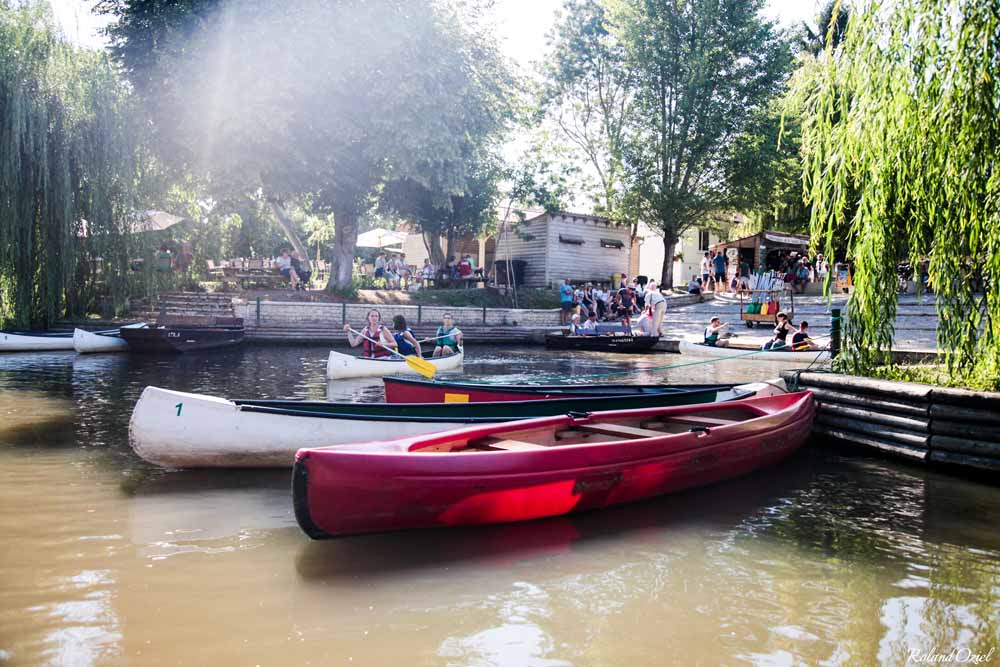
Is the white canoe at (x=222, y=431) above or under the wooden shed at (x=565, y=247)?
under

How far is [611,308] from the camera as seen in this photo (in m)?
28.3

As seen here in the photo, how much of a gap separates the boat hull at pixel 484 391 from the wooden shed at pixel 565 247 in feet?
74.2

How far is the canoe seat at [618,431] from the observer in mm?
6549

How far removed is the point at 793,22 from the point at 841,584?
112ft

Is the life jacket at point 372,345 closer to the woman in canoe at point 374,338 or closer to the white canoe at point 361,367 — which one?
the woman in canoe at point 374,338

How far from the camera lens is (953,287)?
7.47 meters

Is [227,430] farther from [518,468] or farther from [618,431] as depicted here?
[618,431]

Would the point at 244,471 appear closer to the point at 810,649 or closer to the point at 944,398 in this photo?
the point at 810,649

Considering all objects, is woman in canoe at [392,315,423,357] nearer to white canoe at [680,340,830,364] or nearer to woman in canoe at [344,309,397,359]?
woman in canoe at [344,309,397,359]

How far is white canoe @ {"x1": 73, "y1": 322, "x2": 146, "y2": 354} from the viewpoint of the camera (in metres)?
17.8

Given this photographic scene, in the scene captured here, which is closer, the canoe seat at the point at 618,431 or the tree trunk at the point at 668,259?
the canoe seat at the point at 618,431

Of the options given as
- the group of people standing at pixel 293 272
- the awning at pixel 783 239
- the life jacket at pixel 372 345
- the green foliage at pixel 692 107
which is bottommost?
the life jacket at pixel 372 345

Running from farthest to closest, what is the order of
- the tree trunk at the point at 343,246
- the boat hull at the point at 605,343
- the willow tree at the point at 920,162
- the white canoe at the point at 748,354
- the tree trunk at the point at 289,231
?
the tree trunk at the point at 289,231
the tree trunk at the point at 343,246
the boat hull at the point at 605,343
the white canoe at the point at 748,354
the willow tree at the point at 920,162

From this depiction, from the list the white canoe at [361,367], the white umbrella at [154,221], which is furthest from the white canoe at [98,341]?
the white canoe at [361,367]
